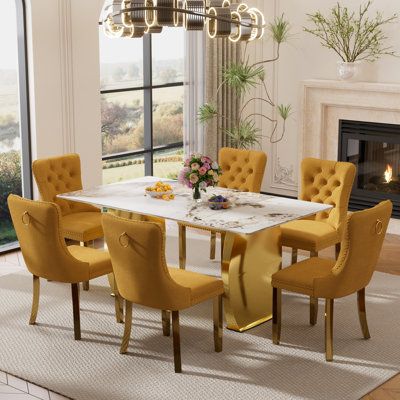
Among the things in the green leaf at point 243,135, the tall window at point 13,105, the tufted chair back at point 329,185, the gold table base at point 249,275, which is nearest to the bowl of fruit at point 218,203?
the gold table base at point 249,275

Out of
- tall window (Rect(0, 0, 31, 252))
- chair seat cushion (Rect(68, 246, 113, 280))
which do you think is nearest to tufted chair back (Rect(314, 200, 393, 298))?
chair seat cushion (Rect(68, 246, 113, 280))

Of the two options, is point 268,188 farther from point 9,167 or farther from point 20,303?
point 20,303

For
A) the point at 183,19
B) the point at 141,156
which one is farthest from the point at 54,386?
the point at 141,156

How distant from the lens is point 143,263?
5395mm

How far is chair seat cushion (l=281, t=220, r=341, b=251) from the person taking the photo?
6.75m

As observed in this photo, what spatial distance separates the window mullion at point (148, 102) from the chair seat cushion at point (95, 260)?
11.4 feet

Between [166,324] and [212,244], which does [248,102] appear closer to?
[212,244]

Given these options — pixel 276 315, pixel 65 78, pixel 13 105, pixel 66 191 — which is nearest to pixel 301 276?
pixel 276 315

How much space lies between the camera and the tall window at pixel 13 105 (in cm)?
805

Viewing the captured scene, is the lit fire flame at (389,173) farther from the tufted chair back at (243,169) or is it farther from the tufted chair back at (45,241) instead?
the tufted chair back at (45,241)

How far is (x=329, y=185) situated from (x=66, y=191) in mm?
2249

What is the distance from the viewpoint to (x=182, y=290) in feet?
18.0

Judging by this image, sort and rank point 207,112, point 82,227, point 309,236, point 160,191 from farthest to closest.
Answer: point 207,112 < point 82,227 < point 160,191 < point 309,236

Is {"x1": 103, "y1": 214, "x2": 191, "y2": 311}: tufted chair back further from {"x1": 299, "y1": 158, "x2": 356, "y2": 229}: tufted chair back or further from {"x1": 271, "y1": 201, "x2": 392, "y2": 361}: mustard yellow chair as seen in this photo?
{"x1": 299, "y1": 158, "x2": 356, "y2": 229}: tufted chair back
